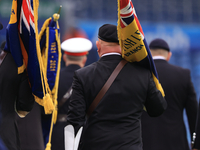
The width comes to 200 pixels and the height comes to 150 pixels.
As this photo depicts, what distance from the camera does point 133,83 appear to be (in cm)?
205

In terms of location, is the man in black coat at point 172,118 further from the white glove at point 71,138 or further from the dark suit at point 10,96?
the dark suit at point 10,96

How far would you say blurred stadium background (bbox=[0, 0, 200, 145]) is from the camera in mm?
7390

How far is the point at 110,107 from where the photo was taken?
201 centimetres

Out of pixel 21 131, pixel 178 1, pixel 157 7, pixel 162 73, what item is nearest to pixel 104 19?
pixel 157 7

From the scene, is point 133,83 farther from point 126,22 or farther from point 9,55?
point 9,55

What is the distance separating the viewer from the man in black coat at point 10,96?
75.3 inches

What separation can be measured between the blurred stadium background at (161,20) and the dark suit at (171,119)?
13.2 ft

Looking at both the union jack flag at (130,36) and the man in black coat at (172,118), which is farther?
the man in black coat at (172,118)

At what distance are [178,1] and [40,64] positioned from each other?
7.37m

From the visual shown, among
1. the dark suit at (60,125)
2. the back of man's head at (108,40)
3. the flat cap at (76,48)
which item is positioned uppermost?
the back of man's head at (108,40)

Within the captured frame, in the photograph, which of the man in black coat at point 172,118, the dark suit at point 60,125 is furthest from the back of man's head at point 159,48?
the dark suit at point 60,125

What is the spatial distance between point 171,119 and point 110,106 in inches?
47.9

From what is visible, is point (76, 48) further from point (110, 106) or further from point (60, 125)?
point (110, 106)

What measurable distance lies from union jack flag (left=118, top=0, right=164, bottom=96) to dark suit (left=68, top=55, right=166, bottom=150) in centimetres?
11
